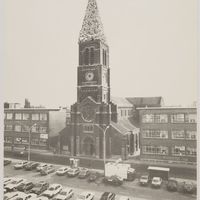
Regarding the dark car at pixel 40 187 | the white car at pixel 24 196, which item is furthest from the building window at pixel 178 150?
the white car at pixel 24 196

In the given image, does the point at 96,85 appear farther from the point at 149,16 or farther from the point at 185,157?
the point at 185,157

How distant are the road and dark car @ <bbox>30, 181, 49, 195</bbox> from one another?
103 mm

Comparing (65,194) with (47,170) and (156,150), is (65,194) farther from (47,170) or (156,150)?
(156,150)

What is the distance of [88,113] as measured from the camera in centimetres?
623

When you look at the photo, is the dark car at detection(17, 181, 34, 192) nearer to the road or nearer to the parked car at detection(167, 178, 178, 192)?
the road

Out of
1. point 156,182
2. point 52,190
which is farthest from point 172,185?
point 52,190

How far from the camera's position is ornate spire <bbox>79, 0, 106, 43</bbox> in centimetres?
616

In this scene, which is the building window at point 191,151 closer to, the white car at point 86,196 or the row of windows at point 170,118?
the row of windows at point 170,118

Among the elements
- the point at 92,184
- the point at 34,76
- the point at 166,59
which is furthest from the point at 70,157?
the point at 166,59

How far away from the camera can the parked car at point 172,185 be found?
5.34 m

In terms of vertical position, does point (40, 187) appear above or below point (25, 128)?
below

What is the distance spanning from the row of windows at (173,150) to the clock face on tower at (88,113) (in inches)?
48.8

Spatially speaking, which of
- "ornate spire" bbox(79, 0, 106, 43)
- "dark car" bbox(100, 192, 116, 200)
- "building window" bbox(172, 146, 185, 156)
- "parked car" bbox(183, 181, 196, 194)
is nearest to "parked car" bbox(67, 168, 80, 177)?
"dark car" bbox(100, 192, 116, 200)

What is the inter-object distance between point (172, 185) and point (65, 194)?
6.83 feet
